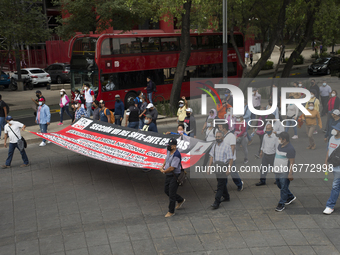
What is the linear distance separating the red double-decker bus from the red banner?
25.1 ft

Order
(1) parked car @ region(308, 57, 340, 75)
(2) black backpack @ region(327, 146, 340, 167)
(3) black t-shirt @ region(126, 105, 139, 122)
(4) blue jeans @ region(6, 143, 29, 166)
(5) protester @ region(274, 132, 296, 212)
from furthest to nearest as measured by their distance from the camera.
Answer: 1. (1) parked car @ region(308, 57, 340, 75)
2. (3) black t-shirt @ region(126, 105, 139, 122)
3. (4) blue jeans @ region(6, 143, 29, 166)
4. (5) protester @ region(274, 132, 296, 212)
5. (2) black backpack @ region(327, 146, 340, 167)

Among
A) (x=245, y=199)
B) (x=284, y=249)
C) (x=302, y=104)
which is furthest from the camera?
(x=302, y=104)

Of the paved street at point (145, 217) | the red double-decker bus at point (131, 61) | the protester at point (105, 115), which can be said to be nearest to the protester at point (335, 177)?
the paved street at point (145, 217)

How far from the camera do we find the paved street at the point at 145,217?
6.96 metres

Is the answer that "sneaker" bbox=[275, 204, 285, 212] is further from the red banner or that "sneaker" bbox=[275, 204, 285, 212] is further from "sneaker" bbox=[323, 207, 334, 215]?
the red banner

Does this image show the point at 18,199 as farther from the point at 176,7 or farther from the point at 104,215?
the point at 176,7

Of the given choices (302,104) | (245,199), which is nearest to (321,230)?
(245,199)

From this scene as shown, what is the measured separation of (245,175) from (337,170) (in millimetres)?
3150

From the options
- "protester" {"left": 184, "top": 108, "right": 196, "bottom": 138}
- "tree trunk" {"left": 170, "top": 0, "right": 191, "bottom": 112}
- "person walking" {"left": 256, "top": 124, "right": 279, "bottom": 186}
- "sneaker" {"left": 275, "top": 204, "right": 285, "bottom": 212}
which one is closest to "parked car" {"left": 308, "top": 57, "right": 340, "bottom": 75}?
"tree trunk" {"left": 170, "top": 0, "right": 191, "bottom": 112}

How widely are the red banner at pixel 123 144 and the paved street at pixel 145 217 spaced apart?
0.82m

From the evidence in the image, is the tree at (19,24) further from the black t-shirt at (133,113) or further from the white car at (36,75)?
the black t-shirt at (133,113)

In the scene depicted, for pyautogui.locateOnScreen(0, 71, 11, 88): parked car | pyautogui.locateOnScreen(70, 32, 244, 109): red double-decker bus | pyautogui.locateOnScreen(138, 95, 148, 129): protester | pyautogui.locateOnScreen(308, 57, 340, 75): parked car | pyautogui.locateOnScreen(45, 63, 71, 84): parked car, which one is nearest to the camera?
pyautogui.locateOnScreen(138, 95, 148, 129): protester

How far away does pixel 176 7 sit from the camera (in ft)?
58.7

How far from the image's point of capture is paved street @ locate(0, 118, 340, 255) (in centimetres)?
696
